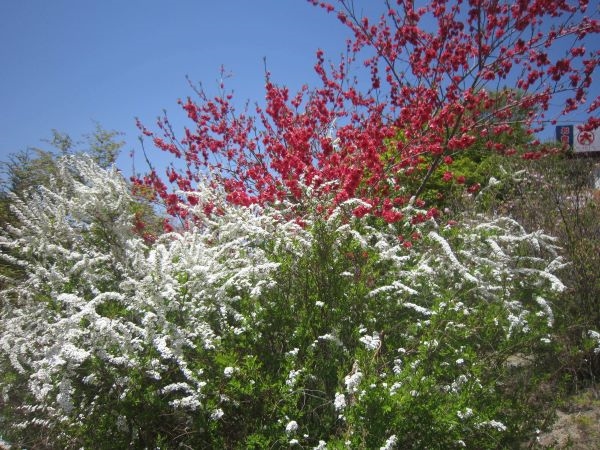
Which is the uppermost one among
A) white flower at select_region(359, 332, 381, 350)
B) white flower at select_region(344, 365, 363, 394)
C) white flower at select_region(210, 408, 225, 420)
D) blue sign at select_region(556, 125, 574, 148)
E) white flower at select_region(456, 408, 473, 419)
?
blue sign at select_region(556, 125, 574, 148)

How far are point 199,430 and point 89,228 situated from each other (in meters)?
2.11

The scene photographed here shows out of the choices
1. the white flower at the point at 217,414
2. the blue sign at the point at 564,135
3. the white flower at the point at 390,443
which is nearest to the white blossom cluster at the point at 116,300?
the white flower at the point at 217,414

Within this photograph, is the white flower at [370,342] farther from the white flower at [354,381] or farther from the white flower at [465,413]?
the white flower at [465,413]

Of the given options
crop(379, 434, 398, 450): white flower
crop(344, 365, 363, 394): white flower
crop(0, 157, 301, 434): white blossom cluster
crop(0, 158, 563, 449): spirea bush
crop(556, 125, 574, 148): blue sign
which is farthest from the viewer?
crop(556, 125, 574, 148): blue sign

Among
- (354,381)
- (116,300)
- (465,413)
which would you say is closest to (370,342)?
(354,381)

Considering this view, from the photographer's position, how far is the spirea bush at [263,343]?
2.29 metres

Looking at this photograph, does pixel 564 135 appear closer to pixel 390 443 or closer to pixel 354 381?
pixel 354 381

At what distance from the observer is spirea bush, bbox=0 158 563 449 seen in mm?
2289

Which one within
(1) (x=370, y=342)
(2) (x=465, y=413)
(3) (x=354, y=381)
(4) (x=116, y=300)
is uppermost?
(4) (x=116, y=300)

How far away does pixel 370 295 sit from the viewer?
296 centimetres

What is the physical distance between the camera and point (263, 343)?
107 inches

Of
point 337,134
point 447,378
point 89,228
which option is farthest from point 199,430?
point 337,134

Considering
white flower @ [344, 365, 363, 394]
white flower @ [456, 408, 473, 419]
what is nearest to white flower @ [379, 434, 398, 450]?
white flower @ [344, 365, 363, 394]

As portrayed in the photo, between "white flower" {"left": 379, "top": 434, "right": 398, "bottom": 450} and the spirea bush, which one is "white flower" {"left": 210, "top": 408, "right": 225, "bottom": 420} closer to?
the spirea bush
